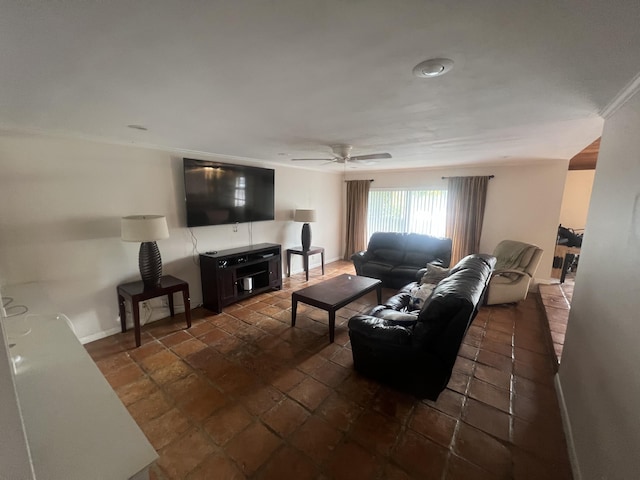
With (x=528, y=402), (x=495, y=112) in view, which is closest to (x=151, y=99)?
(x=495, y=112)

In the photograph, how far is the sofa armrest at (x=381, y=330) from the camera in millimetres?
2031

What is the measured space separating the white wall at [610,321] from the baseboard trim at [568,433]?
0.13 feet

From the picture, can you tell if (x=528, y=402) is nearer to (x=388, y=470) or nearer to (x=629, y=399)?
(x=629, y=399)

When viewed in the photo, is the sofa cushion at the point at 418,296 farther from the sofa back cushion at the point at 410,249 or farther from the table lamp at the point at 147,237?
the table lamp at the point at 147,237

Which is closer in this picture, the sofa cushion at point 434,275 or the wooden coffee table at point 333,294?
the wooden coffee table at point 333,294

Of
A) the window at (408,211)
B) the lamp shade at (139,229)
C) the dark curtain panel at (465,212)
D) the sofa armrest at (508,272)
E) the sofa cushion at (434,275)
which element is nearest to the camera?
the lamp shade at (139,229)

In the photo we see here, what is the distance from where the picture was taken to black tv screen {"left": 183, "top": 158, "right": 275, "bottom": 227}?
3.46 meters

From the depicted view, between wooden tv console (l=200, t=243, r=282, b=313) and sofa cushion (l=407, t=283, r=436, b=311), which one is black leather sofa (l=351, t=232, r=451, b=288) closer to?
sofa cushion (l=407, t=283, r=436, b=311)

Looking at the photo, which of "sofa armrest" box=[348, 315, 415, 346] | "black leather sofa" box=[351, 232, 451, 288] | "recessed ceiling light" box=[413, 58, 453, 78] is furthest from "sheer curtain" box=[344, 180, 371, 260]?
"recessed ceiling light" box=[413, 58, 453, 78]

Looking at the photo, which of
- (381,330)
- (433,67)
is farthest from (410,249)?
(433,67)

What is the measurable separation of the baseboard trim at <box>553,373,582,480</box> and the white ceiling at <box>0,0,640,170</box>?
211cm

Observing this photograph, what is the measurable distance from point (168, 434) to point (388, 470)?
145cm

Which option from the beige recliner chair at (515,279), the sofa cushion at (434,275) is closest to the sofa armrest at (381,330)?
the sofa cushion at (434,275)

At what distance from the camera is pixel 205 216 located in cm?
362
